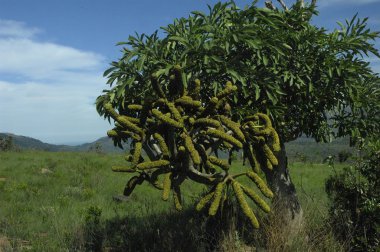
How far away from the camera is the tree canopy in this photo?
6.17 metres

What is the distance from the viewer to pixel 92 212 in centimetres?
1173

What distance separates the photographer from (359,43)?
23.0 ft

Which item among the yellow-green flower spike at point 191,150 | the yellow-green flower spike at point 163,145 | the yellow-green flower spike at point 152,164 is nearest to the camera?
the yellow-green flower spike at point 191,150

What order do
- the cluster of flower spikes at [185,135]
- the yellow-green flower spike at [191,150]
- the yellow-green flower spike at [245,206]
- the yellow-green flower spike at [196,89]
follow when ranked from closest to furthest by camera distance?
the yellow-green flower spike at [191,150] → the yellow-green flower spike at [245,206] → the cluster of flower spikes at [185,135] → the yellow-green flower spike at [196,89]

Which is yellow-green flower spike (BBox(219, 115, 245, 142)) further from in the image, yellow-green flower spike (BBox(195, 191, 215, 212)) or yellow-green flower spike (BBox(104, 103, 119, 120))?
yellow-green flower spike (BBox(104, 103, 119, 120))

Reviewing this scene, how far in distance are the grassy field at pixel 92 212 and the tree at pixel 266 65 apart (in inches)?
64.7

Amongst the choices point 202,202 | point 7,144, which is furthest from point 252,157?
point 7,144

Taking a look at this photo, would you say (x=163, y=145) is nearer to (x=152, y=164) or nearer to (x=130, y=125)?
(x=152, y=164)

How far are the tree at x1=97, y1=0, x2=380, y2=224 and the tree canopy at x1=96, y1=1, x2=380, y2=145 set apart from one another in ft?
0.05

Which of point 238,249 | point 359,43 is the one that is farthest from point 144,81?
point 359,43

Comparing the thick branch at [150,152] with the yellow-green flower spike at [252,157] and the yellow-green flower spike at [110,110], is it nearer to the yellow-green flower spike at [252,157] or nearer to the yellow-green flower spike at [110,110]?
the yellow-green flower spike at [110,110]

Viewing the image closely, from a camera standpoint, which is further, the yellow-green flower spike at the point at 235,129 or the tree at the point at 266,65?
the tree at the point at 266,65

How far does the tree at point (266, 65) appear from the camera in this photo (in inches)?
243

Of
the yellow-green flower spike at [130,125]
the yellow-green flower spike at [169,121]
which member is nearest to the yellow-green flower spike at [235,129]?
the yellow-green flower spike at [169,121]
